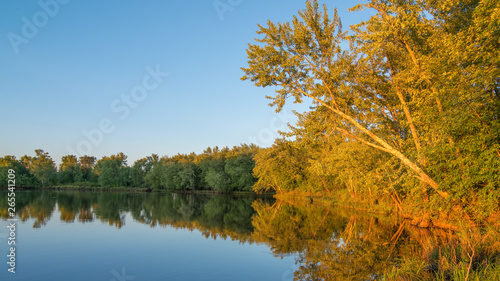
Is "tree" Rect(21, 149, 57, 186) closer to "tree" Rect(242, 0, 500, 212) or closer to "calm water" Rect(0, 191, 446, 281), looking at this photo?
"calm water" Rect(0, 191, 446, 281)

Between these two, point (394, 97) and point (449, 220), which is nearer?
point (449, 220)

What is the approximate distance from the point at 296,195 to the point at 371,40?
A: 4342cm

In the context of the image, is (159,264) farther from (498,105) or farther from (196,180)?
(196,180)

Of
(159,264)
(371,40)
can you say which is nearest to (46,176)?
(159,264)

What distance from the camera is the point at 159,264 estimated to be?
12844 mm

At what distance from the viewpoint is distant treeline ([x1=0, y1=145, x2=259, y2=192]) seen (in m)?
77.5

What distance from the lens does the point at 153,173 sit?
90.8 meters

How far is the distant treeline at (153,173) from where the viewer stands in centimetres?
7750

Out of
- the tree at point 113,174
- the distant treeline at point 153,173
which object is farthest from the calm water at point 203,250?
the tree at point 113,174

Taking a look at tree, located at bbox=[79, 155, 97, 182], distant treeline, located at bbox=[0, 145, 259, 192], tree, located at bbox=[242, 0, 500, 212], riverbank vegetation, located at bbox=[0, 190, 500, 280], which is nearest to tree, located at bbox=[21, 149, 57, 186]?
distant treeline, located at bbox=[0, 145, 259, 192]
